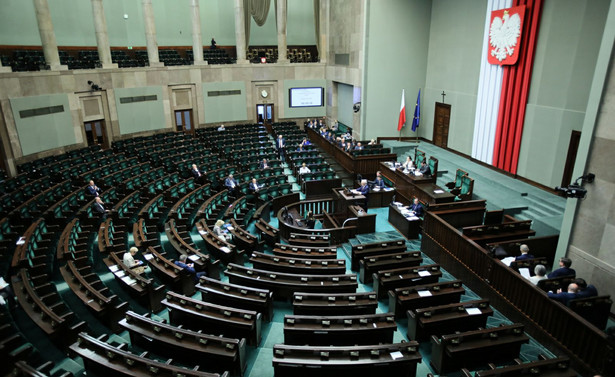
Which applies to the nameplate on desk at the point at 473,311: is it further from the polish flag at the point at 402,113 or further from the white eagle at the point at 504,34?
the polish flag at the point at 402,113

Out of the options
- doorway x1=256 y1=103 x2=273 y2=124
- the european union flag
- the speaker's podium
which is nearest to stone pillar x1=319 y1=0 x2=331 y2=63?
doorway x1=256 y1=103 x2=273 y2=124

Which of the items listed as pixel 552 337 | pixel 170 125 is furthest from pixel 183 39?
pixel 552 337

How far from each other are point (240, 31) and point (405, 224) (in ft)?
52.1

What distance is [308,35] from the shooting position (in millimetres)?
25859

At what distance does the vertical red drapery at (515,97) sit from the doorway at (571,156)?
192 centimetres

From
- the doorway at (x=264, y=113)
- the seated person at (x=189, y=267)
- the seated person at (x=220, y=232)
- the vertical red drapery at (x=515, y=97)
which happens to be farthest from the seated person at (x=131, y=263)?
the doorway at (x=264, y=113)

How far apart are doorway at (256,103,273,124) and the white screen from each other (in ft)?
4.49

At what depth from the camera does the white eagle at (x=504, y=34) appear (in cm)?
1250

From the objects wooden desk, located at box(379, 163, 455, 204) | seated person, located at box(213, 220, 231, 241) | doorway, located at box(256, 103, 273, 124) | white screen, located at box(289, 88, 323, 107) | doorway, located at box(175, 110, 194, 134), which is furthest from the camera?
white screen, located at box(289, 88, 323, 107)

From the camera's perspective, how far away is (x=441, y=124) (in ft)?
57.3

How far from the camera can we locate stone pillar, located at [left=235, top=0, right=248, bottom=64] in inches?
836

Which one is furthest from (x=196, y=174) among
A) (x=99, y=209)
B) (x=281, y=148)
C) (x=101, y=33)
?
(x=101, y=33)

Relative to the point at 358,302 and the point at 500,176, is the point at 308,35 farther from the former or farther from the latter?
the point at 358,302

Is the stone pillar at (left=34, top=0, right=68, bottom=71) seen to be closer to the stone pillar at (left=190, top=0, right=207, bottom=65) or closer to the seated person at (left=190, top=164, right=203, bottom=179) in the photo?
the stone pillar at (left=190, top=0, right=207, bottom=65)
